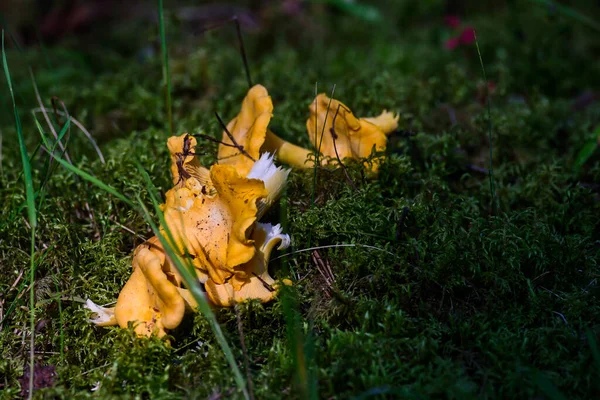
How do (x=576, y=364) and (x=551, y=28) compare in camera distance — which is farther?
(x=551, y=28)

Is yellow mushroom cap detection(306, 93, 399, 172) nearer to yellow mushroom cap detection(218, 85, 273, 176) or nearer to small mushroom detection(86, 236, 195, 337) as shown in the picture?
yellow mushroom cap detection(218, 85, 273, 176)

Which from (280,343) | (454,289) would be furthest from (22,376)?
(454,289)

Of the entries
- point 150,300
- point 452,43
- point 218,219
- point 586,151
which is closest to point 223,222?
point 218,219

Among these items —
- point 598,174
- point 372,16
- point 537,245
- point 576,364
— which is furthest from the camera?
point 372,16

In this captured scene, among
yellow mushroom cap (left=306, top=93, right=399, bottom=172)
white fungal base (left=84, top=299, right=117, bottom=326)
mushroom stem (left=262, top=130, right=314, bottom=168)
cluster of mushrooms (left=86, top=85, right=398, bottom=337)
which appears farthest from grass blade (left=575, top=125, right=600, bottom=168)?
white fungal base (left=84, top=299, right=117, bottom=326)

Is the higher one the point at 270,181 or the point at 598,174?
the point at 270,181

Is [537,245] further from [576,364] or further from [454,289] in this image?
[576,364]

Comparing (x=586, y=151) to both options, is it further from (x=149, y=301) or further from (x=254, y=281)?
(x=149, y=301)
